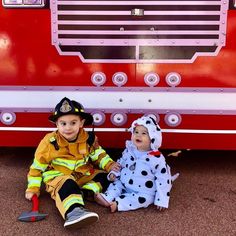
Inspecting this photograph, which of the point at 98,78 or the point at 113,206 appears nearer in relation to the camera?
the point at 113,206

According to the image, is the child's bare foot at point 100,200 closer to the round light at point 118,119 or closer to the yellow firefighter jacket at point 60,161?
the yellow firefighter jacket at point 60,161

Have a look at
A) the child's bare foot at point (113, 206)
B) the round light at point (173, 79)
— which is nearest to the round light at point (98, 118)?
the round light at point (173, 79)

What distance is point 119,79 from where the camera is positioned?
3424 mm

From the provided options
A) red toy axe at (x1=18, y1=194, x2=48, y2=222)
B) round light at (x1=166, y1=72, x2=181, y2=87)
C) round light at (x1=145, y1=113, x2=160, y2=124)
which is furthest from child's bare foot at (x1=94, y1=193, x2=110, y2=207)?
round light at (x1=166, y1=72, x2=181, y2=87)

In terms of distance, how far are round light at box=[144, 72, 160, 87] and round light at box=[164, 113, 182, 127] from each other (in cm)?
26

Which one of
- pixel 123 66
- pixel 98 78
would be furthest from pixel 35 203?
pixel 123 66

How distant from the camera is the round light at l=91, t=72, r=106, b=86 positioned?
3420 millimetres

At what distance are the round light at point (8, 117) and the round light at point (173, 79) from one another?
1.20 m

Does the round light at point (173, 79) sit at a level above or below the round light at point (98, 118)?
above

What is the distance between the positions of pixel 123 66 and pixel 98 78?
0.68 feet

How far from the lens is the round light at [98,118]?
351 cm

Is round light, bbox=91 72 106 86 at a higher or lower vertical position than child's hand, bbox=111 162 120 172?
higher

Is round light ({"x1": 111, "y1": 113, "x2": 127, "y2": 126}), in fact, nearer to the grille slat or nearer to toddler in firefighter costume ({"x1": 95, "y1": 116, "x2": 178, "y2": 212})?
toddler in firefighter costume ({"x1": 95, "y1": 116, "x2": 178, "y2": 212})

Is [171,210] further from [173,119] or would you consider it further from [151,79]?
[151,79]
